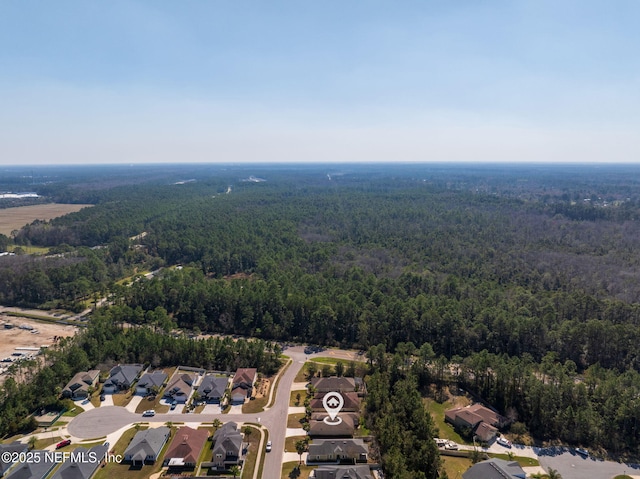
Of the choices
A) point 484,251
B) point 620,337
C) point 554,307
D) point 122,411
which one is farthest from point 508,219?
point 122,411

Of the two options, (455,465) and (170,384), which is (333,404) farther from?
(170,384)

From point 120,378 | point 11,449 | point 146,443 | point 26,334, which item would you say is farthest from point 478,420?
point 26,334

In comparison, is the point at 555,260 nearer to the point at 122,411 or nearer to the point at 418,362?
the point at 418,362

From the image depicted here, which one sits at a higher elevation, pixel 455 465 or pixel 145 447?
pixel 145 447

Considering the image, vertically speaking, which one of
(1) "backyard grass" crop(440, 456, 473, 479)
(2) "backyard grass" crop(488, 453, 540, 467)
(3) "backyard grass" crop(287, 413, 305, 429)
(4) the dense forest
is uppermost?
(4) the dense forest

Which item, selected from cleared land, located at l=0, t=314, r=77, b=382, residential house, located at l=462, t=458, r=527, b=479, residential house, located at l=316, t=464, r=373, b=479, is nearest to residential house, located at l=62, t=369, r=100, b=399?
cleared land, located at l=0, t=314, r=77, b=382

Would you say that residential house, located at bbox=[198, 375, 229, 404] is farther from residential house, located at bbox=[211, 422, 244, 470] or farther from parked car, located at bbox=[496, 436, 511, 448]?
parked car, located at bbox=[496, 436, 511, 448]

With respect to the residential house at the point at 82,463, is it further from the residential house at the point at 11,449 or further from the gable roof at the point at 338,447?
the gable roof at the point at 338,447
